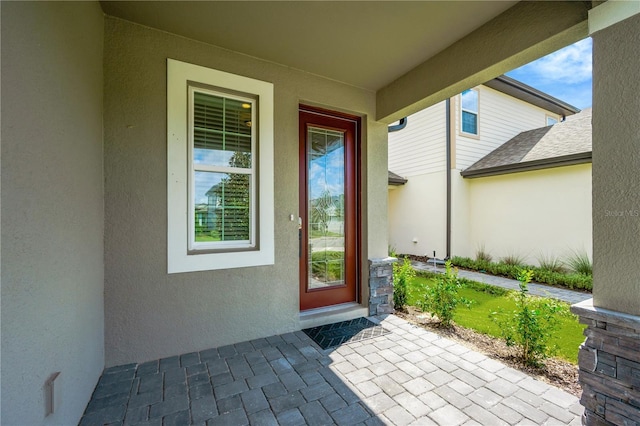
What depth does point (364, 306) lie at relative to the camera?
149 inches

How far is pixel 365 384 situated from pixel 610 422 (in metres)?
1.53

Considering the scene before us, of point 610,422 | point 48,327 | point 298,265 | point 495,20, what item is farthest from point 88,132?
point 610,422

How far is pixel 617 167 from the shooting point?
1725 mm

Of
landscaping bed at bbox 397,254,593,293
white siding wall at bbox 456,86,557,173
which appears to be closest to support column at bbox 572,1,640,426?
landscaping bed at bbox 397,254,593,293

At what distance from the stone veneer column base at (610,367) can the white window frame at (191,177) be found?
2.72 meters

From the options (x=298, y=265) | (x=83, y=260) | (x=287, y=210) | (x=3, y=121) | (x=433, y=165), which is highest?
(x=433, y=165)

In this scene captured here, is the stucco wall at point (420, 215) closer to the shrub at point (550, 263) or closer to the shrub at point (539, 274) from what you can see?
the shrub at point (539, 274)

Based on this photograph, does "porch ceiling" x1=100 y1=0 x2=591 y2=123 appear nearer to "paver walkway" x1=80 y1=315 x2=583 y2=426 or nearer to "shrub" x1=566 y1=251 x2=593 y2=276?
"paver walkway" x1=80 y1=315 x2=583 y2=426

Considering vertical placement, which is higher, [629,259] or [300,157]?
[300,157]

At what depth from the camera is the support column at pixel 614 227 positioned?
1638 mm

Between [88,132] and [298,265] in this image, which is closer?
[88,132]

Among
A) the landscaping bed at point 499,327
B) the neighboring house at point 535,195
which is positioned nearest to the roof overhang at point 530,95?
the neighboring house at point 535,195

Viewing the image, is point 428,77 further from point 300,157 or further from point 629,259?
point 629,259

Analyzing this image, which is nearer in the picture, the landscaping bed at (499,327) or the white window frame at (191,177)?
the landscaping bed at (499,327)
